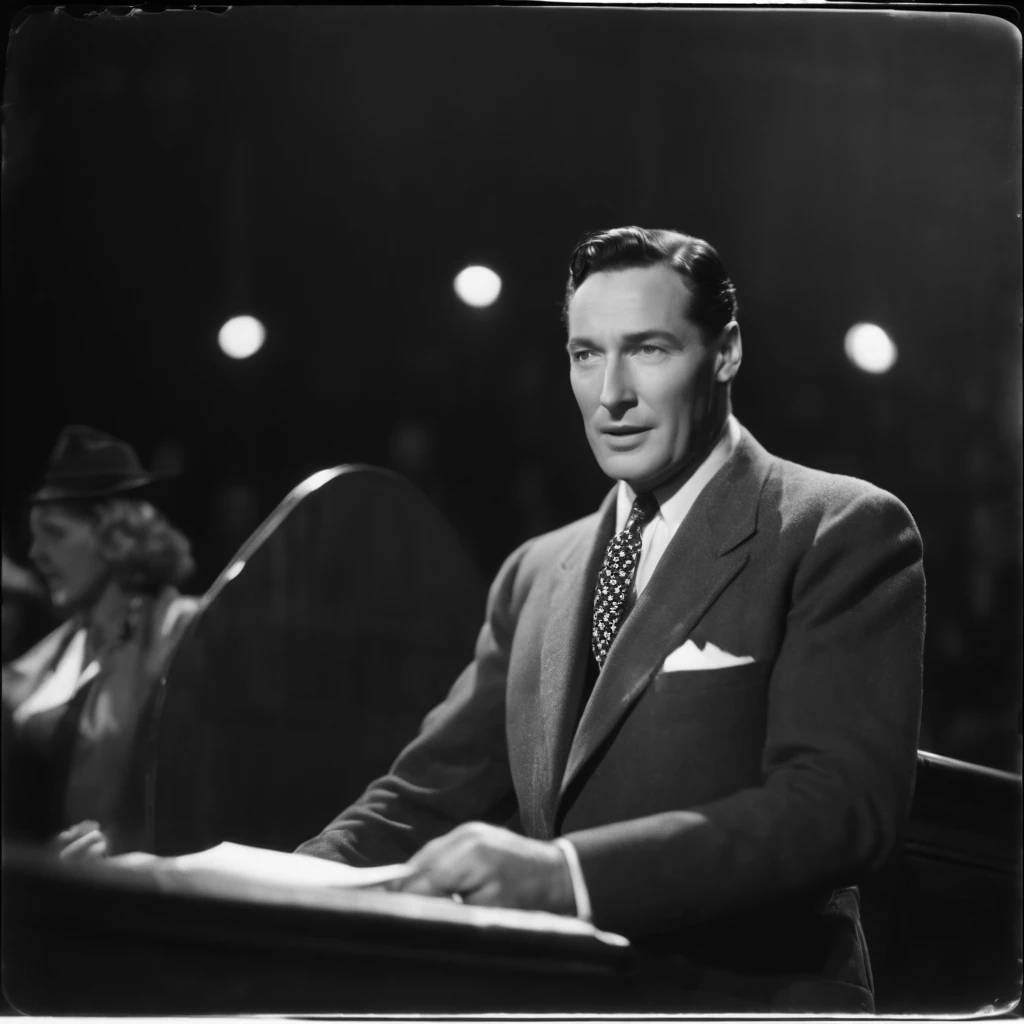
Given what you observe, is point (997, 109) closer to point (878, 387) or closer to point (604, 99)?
point (878, 387)

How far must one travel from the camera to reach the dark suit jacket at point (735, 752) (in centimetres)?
159

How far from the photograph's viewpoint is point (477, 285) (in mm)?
1993

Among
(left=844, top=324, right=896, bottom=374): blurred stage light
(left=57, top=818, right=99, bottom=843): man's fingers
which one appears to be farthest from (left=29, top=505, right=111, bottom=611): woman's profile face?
(left=844, top=324, right=896, bottom=374): blurred stage light

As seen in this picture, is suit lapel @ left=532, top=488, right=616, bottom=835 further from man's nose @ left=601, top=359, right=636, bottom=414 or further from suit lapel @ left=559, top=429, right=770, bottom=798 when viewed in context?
man's nose @ left=601, top=359, right=636, bottom=414

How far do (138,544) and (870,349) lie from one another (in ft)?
4.12

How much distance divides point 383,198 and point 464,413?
407 millimetres

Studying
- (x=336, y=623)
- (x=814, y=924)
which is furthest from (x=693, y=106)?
(x=814, y=924)

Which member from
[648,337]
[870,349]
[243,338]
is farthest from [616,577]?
[243,338]

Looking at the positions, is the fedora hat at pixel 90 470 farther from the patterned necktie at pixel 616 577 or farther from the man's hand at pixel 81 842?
the patterned necktie at pixel 616 577

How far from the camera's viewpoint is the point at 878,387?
6.39ft

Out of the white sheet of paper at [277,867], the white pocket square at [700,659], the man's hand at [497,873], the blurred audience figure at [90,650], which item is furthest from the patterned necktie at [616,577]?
the blurred audience figure at [90,650]

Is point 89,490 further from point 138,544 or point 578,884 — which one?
point 578,884

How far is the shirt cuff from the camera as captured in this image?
5.01ft

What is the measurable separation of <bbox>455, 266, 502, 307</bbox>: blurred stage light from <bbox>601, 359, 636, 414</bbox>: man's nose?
0.27 meters
